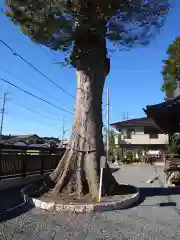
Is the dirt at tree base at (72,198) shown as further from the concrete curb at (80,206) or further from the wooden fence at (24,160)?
the wooden fence at (24,160)

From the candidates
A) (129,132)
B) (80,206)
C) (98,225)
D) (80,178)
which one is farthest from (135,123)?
(98,225)

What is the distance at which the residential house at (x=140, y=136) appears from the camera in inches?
1909

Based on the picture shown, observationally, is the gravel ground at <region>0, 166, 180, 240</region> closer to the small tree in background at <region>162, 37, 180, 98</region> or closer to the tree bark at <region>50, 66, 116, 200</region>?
the tree bark at <region>50, 66, 116, 200</region>

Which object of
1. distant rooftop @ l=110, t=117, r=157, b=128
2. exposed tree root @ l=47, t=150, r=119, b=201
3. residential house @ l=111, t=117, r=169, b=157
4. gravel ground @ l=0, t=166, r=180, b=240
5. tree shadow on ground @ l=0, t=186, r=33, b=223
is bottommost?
gravel ground @ l=0, t=166, r=180, b=240

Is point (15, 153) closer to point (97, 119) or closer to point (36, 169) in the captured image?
point (36, 169)

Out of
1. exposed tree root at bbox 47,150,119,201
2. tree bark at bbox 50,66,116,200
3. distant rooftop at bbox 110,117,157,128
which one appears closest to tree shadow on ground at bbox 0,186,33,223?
exposed tree root at bbox 47,150,119,201

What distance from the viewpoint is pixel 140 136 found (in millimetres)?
49250

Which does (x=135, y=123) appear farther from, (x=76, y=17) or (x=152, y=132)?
(x=76, y=17)

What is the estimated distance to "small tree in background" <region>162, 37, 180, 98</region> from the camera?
2138 centimetres

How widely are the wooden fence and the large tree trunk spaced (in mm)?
2186

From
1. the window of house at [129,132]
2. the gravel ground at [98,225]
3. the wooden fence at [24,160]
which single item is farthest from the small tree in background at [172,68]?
the window of house at [129,132]

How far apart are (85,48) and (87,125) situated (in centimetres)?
255

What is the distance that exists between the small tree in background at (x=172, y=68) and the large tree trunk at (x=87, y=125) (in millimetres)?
11856

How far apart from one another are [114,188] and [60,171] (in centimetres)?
183
